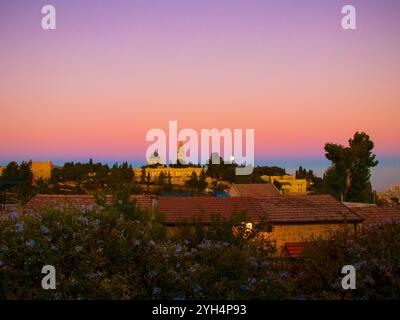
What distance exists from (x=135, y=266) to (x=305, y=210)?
19.4 m

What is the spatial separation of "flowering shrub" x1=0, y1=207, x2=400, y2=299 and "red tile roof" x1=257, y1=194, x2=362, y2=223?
15784 mm

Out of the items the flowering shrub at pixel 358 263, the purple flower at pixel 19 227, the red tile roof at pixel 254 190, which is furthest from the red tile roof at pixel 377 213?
the purple flower at pixel 19 227

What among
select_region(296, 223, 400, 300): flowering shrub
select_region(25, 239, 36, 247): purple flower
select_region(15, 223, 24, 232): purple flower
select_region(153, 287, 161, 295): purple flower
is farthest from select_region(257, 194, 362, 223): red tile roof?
select_region(25, 239, 36, 247): purple flower

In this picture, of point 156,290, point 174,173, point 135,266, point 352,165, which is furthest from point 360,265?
point 174,173

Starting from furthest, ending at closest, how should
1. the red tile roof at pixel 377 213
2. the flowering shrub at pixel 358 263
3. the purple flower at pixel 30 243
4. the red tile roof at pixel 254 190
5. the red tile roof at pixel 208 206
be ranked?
the red tile roof at pixel 254 190 → the red tile roof at pixel 377 213 → the red tile roof at pixel 208 206 → the flowering shrub at pixel 358 263 → the purple flower at pixel 30 243

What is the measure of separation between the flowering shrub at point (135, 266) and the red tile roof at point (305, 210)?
1578 cm

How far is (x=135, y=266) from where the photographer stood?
574 centimetres

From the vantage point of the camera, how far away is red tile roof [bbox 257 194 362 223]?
22.8 meters

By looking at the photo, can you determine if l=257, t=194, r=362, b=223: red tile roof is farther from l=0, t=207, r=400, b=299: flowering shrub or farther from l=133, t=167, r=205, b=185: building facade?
l=133, t=167, r=205, b=185: building facade

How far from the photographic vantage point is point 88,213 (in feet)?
19.8

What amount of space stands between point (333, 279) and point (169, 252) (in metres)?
2.36

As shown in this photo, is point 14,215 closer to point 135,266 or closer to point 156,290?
point 135,266

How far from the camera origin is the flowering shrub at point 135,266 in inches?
208

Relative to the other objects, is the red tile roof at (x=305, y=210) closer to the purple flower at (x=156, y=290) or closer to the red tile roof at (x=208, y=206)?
the red tile roof at (x=208, y=206)
